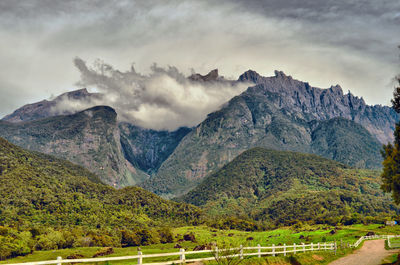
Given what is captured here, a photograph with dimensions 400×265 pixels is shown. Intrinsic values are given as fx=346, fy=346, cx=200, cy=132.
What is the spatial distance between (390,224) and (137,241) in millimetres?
106687

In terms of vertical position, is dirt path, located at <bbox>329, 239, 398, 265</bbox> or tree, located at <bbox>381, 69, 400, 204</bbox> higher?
tree, located at <bbox>381, 69, 400, 204</bbox>

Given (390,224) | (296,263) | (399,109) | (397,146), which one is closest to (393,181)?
(397,146)

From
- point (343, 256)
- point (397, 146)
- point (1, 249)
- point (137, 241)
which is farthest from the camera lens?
point (137, 241)

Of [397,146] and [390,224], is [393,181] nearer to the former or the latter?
[397,146]

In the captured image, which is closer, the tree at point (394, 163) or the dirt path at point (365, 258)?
the dirt path at point (365, 258)

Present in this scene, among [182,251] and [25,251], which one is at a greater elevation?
[182,251]

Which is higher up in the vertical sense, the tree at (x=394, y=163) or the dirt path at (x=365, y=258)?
the tree at (x=394, y=163)

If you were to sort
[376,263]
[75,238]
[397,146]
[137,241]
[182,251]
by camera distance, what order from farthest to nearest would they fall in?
1. [137,241]
2. [75,238]
3. [397,146]
4. [376,263]
5. [182,251]

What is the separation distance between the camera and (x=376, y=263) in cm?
3766

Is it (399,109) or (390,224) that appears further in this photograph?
(390,224)

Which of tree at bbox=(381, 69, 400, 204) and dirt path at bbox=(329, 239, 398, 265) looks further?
tree at bbox=(381, 69, 400, 204)

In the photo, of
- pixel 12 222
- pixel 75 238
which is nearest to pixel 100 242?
pixel 75 238

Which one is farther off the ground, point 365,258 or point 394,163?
point 394,163

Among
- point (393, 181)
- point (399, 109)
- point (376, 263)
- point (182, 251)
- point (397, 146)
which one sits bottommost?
point (376, 263)
